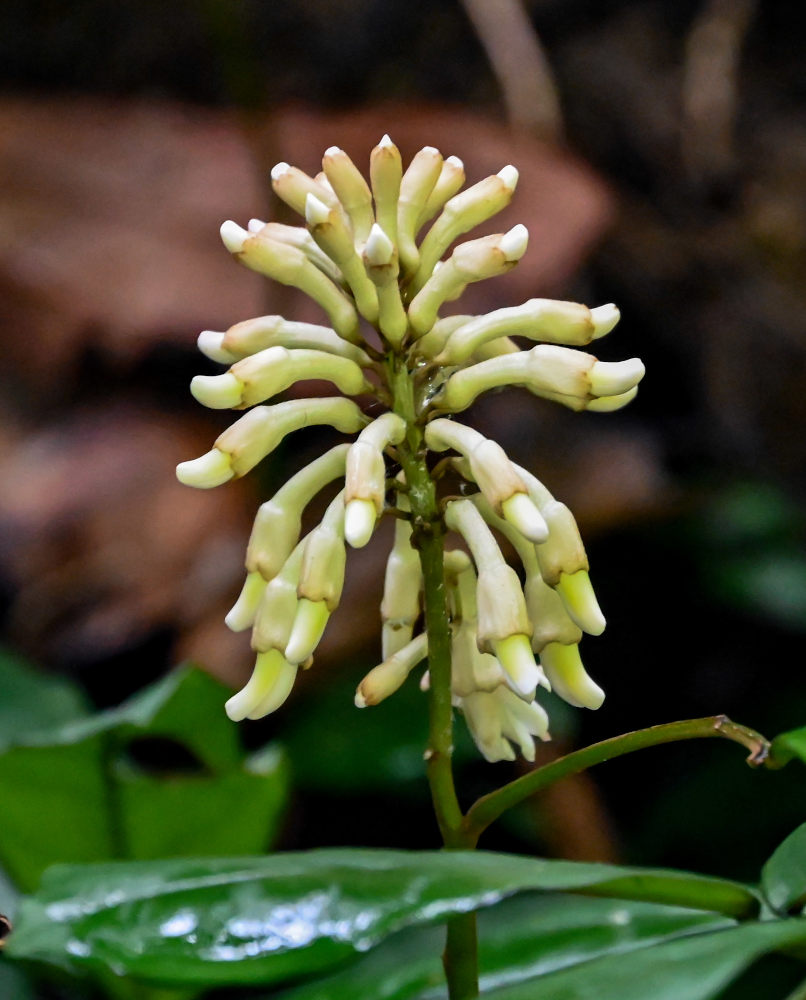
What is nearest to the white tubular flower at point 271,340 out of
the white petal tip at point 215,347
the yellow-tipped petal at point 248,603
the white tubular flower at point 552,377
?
the white petal tip at point 215,347

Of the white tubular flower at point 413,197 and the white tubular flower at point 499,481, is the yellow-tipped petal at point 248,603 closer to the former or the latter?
the white tubular flower at point 499,481

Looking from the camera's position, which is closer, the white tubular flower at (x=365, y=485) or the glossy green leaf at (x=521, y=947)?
the white tubular flower at (x=365, y=485)

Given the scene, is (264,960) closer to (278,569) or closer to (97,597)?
(278,569)

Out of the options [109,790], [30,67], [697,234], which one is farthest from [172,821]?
[30,67]

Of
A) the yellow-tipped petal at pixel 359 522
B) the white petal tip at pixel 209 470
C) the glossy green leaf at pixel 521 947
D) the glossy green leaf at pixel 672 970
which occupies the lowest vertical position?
the glossy green leaf at pixel 672 970

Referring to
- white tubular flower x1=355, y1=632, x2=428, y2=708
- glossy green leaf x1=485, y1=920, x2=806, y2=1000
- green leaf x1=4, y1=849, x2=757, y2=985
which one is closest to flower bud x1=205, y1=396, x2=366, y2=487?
white tubular flower x1=355, y1=632, x2=428, y2=708

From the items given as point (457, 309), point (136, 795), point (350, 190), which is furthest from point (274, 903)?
point (457, 309)

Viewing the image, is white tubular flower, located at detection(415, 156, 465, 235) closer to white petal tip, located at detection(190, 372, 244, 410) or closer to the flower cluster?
the flower cluster
